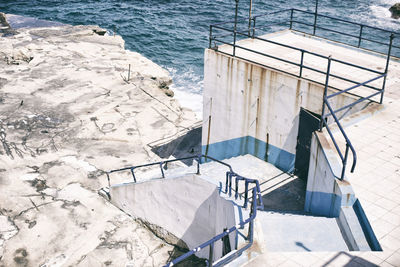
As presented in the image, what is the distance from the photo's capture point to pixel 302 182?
13.6 metres

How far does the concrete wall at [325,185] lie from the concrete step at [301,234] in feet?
→ 1.40

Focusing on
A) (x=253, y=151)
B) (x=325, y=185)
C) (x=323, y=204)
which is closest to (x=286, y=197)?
(x=253, y=151)

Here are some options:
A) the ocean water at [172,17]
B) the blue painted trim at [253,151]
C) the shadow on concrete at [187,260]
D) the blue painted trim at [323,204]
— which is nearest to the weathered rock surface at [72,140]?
the shadow on concrete at [187,260]

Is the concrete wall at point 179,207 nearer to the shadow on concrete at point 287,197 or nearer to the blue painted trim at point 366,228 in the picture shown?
the shadow on concrete at point 287,197

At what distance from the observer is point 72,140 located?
61.7 feet

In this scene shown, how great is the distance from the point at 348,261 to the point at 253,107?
8.29 m

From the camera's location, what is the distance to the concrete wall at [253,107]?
13117 millimetres

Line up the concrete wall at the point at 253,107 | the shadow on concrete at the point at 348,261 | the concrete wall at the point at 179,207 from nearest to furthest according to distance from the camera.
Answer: the shadow on concrete at the point at 348,261
the concrete wall at the point at 179,207
the concrete wall at the point at 253,107

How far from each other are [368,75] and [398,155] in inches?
211

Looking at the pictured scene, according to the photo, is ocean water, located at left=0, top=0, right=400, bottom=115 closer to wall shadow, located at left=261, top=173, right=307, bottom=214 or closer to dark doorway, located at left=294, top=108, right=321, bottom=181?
dark doorway, located at left=294, top=108, right=321, bottom=181

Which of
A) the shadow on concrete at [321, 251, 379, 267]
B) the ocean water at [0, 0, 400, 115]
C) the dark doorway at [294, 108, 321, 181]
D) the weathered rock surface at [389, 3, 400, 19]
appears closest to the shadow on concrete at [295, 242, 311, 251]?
the shadow on concrete at [321, 251, 379, 267]

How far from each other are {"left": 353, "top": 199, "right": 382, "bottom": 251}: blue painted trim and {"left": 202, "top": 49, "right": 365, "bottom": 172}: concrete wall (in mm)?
5009

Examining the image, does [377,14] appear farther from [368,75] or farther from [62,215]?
[62,215]

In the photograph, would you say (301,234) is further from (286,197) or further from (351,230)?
(286,197)
